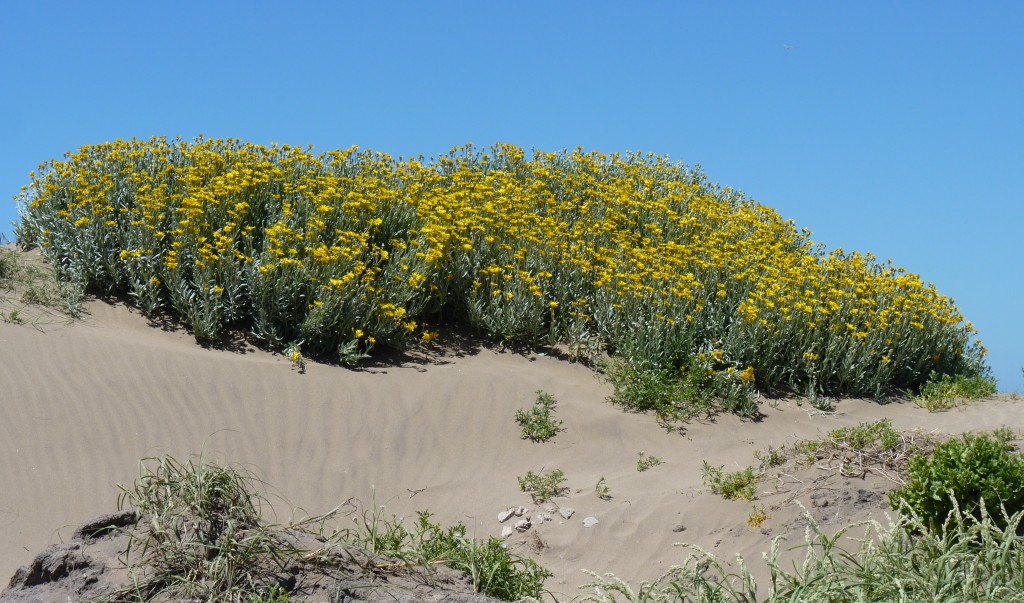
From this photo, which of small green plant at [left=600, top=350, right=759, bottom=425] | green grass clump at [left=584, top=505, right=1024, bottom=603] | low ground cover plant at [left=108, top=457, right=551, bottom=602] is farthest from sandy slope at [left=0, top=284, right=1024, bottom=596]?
low ground cover plant at [left=108, top=457, right=551, bottom=602]

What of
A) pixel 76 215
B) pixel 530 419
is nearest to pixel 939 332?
pixel 530 419

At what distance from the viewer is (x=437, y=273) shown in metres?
10.6

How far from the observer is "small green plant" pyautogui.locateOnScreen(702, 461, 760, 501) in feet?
24.5

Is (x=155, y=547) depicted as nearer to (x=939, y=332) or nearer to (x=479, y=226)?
(x=479, y=226)

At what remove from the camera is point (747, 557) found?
6.46 meters

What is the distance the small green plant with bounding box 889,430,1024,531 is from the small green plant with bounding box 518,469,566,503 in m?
2.69

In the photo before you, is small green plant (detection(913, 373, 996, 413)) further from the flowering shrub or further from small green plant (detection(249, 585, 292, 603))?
small green plant (detection(249, 585, 292, 603))

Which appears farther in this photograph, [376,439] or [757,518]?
[376,439]

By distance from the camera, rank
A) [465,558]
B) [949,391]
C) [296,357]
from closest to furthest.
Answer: [465,558] < [296,357] < [949,391]

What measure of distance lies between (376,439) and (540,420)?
1.50 metres

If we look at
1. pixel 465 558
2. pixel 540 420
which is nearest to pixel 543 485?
pixel 540 420

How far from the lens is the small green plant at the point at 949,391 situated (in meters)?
11.0

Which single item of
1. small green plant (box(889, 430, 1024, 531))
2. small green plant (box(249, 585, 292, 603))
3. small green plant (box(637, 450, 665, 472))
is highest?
small green plant (box(889, 430, 1024, 531))

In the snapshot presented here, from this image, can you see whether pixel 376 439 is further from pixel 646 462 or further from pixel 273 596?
pixel 273 596
